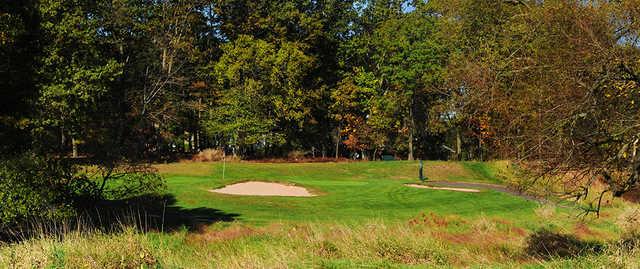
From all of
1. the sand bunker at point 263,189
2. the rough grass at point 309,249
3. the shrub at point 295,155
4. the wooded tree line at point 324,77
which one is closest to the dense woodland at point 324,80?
the wooded tree line at point 324,77

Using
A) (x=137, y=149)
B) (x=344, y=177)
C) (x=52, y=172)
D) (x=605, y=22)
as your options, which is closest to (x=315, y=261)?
(x=605, y=22)

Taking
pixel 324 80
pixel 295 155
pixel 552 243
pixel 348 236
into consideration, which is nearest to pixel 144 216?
pixel 348 236

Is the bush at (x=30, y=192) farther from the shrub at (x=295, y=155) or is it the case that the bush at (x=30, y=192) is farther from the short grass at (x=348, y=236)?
the shrub at (x=295, y=155)

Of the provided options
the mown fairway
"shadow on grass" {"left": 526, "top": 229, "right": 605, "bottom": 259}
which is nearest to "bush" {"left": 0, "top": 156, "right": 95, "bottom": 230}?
the mown fairway

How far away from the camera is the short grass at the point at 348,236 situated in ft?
32.1

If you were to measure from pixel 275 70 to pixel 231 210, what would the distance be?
31.2 metres

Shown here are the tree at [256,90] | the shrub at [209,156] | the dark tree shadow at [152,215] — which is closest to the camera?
the dark tree shadow at [152,215]

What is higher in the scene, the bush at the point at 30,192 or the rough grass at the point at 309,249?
the bush at the point at 30,192

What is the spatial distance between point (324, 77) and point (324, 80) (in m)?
0.59

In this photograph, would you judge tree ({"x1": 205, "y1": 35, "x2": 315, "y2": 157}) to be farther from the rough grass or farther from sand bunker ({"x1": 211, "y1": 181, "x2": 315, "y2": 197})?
the rough grass

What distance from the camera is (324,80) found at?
64188mm

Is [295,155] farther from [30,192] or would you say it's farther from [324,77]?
[30,192]

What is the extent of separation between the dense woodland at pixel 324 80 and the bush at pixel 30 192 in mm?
221

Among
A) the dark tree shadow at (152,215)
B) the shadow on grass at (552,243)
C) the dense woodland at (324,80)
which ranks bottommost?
the shadow on grass at (552,243)
